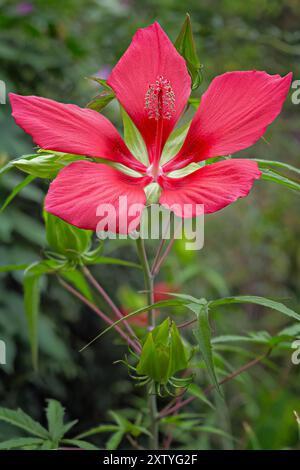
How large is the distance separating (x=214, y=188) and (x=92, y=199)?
0.08m

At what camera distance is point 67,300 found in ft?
4.00

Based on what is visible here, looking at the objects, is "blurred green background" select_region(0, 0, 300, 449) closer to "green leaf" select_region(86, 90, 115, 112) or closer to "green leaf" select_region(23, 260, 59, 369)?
"green leaf" select_region(23, 260, 59, 369)

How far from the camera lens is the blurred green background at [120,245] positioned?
1.12m

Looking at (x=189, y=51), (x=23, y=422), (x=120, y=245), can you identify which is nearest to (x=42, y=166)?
(x=189, y=51)

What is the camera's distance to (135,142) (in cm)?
53

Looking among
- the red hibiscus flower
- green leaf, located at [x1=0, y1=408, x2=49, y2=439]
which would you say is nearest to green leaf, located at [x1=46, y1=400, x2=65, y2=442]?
green leaf, located at [x1=0, y1=408, x2=49, y2=439]

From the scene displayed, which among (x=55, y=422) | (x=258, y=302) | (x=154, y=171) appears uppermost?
(x=154, y=171)

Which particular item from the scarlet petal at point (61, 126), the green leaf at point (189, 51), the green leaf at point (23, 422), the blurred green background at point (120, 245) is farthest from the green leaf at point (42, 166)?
the blurred green background at point (120, 245)

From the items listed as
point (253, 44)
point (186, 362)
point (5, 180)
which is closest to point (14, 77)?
point (5, 180)

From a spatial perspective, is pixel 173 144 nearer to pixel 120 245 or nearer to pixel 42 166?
pixel 42 166

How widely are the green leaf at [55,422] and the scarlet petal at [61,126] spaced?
0.26 m

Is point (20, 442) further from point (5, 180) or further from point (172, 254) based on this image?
point (172, 254)

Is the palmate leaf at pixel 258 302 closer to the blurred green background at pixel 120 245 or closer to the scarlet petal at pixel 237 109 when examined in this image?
the scarlet petal at pixel 237 109

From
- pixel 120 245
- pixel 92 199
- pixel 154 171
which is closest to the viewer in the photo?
pixel 92 199
